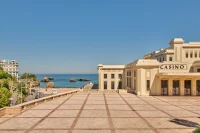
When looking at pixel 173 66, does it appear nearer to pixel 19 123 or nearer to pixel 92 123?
pixel 92 123

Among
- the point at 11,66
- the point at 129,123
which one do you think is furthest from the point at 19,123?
the point at 11,66

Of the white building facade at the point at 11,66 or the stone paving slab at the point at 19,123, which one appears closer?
the stone paving slab at the point at 19,123

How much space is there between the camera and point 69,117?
1872cm

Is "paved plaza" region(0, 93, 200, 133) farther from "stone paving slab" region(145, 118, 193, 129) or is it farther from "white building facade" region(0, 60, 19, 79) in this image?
"white building facade" region(0, 60, 19, 79)

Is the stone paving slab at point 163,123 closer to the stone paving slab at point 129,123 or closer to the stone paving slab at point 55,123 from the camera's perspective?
the stone paving slab at point 129,123

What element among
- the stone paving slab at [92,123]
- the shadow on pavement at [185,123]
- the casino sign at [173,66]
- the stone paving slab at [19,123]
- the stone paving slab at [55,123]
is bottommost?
the shadow on pavement at [185,123]

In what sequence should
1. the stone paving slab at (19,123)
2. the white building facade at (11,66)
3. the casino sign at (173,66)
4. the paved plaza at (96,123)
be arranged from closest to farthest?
the paved plaza at (96,123) → the stone paving slab at (19,123) → the casino sign at (173,66) → the white building facade at (11,66)

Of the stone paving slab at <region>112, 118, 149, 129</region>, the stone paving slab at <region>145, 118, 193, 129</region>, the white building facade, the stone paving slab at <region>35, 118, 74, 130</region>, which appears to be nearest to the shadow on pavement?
the stone paving slab at <region>145, 118, 193, 129</region>

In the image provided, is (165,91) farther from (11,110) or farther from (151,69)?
(11,110)

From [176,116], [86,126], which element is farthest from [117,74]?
[86,126]

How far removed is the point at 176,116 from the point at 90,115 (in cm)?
930

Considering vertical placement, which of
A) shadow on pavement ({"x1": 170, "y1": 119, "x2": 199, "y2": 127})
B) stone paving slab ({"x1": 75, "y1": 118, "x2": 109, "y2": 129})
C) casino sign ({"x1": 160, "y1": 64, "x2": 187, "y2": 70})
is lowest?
shadow on pavement ({"x1": 170, "y1": 119, "x2": 199, "y2": 127})

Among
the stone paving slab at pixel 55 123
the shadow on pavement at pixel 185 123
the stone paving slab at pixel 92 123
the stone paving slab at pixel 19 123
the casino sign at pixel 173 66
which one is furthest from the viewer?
the casino sign at pixel 173 66

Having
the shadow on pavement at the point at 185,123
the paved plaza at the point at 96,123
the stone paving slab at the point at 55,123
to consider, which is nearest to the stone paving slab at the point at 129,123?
the paved plaza at the point at 96,123
